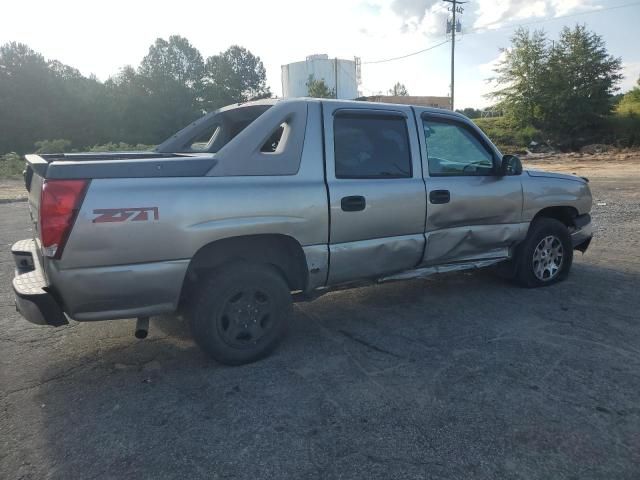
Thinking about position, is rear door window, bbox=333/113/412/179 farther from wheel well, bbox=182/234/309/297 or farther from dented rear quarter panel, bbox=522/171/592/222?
dented rear quarter panel, bbox=522/171/592/222

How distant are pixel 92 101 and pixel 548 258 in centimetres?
5554

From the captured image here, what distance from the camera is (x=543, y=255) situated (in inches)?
205

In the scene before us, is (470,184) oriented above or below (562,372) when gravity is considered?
above

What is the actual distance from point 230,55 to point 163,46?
12125 millimetres

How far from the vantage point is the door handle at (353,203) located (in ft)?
12.2

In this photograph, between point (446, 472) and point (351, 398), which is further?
point (351, 398)

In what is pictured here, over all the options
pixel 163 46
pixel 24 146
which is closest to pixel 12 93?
pixel 24 146

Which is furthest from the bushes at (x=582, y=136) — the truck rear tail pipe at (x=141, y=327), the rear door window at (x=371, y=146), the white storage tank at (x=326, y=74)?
the truck rear tail pipe at (x=141, y=327)

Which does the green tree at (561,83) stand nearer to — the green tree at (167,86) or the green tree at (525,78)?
the green tree at (525,78)

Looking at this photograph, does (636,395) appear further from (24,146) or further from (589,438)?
(24,146)

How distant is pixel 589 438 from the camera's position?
2637 mm

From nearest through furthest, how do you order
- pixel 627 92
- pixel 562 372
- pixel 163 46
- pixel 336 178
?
pixel 562 372 < pixel 336 178 < pixel 627 92 < pixel 163 46

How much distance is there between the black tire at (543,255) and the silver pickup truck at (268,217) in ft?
0.07

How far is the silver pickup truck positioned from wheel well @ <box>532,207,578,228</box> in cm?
15
